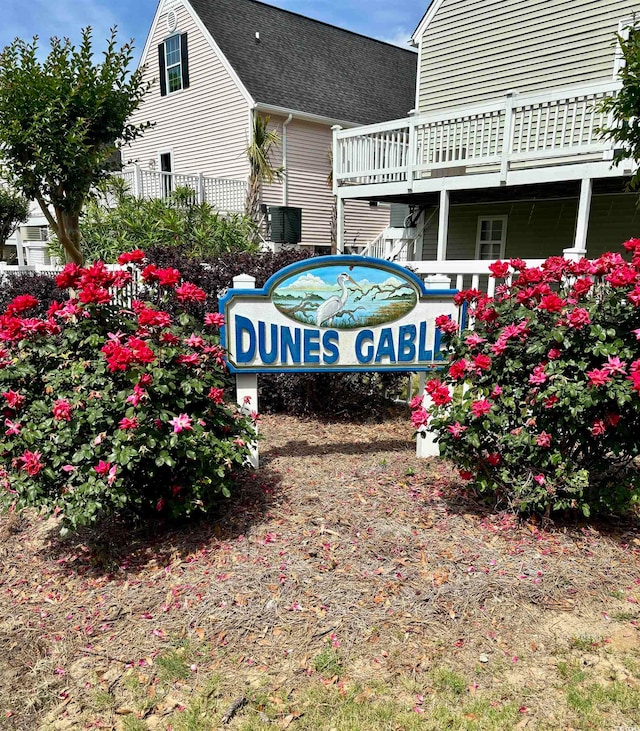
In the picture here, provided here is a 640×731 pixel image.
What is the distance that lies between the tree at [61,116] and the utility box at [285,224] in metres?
6.08

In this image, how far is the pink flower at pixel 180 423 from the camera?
3.15 metres

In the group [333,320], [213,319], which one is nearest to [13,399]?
[213,319]

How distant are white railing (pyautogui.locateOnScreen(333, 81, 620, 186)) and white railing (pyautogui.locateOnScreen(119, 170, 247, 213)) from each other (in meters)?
4.33

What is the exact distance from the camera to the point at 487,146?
408 inches

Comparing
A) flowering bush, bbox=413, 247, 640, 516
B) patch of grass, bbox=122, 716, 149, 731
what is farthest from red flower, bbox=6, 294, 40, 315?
flowering bush, bbox=413, 247, 640, 516

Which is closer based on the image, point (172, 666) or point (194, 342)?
point (172, 666)

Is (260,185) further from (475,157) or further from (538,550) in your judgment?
(538,550)

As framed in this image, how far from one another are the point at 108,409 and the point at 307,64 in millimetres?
18039

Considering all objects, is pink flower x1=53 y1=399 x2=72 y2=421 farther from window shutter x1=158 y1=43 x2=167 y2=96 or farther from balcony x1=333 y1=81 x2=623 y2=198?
window shutter x1=158 y1=43 x2=167 y2=96

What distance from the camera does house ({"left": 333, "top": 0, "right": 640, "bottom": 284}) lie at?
938cm

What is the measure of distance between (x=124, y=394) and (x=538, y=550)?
104 inches

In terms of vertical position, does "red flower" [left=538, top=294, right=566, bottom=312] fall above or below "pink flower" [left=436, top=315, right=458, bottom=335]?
above

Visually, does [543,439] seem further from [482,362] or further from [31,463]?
[31,463]

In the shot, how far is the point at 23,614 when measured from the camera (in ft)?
10.4
